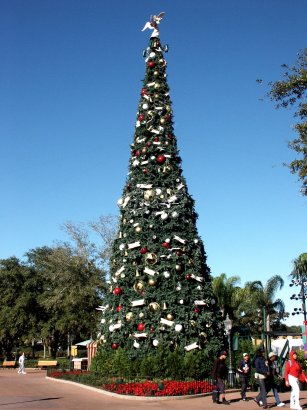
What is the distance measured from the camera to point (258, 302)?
137ft

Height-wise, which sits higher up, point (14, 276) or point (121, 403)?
point (14, 276)

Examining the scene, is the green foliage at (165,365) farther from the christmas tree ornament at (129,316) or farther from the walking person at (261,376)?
the walking person at (261,376)

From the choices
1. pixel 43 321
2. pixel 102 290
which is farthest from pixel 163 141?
pixel 43 321

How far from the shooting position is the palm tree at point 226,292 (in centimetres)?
3644

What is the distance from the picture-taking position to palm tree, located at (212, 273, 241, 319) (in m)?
36.4

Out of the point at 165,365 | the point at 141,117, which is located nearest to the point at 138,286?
the point at 165,365

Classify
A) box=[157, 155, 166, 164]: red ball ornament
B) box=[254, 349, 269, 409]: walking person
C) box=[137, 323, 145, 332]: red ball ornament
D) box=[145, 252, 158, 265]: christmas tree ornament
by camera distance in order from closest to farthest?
box=[254, 349, 269, 409]: walking person, box=[137, 323, 145, 332]: red ball ornament, box=[145, 252, 158, 265]: christmas tree ornament, box=[157, 155, 166, 164]: red ball ornament

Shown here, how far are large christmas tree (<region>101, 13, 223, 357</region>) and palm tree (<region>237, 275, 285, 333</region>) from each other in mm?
21290

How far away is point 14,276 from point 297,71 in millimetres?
37502

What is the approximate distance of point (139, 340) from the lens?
16422 millimetres

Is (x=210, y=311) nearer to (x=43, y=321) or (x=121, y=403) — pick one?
(x=121, y=403)

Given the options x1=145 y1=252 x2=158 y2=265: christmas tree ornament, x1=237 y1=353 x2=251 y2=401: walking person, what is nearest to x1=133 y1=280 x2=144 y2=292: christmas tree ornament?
x1=145 y1=252 x2=158 y2=265: christmas tree ornament

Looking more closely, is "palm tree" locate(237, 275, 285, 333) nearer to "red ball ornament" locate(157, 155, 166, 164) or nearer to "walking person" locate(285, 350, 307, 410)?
"red ball ornament" locate(157, 155, 166, 164)

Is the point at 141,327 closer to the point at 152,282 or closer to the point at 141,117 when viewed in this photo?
the point at 152,282
